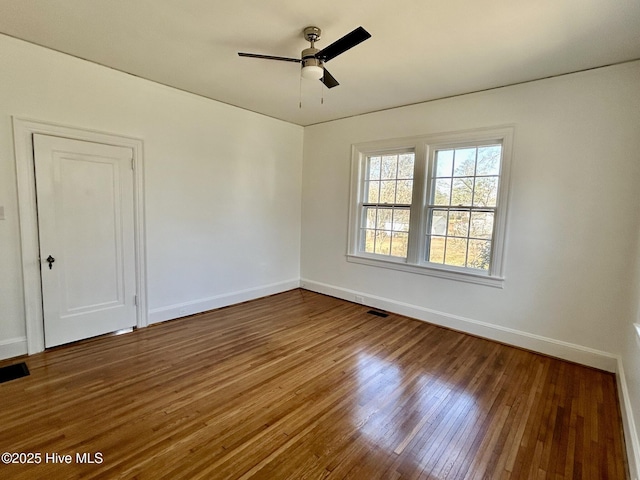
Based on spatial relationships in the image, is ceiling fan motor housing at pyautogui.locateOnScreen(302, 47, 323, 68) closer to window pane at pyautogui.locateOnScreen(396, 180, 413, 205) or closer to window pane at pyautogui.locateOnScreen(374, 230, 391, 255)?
window pane at pyautogui.locateOnScreen(396, 180, 413, 205)

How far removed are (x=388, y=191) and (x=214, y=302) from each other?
9.79 feet

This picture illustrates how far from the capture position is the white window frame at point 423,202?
11.2ft

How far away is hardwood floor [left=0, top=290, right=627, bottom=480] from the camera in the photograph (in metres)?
1.77

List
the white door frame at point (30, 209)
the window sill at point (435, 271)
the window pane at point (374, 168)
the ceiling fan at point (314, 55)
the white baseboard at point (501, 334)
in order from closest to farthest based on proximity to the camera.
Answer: the ceiling fan at point (314, 55), the white door frame at point (30, 209), the white baseboard at point (501, 334), the window sill at point (435, 271), the window pane at point (374, 168)

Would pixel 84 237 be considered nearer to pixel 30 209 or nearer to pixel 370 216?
pixel 30 209

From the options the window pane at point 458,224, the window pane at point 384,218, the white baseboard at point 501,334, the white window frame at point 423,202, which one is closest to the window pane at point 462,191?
the window pane at point 458,224

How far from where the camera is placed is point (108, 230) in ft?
10.9

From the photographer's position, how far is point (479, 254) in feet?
12.1

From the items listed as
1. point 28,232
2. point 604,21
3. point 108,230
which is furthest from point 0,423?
point 604,21

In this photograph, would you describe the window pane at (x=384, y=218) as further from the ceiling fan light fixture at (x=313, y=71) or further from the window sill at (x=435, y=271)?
the ceiling fan light fixture at (x=313, y=71)

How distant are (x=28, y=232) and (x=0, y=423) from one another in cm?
165

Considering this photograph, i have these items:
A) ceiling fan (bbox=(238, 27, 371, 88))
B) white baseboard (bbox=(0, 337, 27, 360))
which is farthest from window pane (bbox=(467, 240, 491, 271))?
white baseboard (bbox=(0, 337, 27, 360))

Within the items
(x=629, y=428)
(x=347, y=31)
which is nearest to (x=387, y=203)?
(x=347, y=31)

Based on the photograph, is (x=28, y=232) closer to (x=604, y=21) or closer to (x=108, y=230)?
(x=108, y=230)
